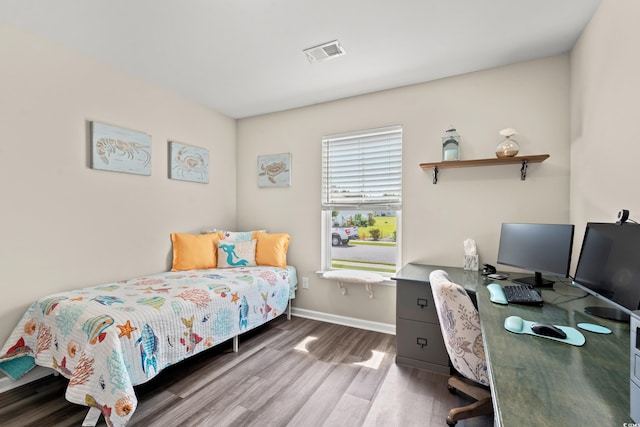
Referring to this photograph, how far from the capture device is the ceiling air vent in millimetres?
2225

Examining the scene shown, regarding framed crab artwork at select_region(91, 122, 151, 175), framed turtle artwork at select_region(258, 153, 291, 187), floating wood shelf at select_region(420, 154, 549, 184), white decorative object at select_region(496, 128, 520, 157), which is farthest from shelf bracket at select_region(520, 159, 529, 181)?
framed crab artwork at select_region(91, 122, 151, 175)

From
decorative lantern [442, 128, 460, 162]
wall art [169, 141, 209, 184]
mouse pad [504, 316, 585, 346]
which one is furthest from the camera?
wall art [169, 141, 209, 184]

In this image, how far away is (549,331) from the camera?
1.17m

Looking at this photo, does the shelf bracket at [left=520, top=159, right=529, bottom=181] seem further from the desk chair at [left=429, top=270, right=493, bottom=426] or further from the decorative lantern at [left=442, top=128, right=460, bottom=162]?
the desk chair at [left=429, top=270, right=493, bottom=426]

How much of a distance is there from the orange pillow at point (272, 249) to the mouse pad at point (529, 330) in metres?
2.42

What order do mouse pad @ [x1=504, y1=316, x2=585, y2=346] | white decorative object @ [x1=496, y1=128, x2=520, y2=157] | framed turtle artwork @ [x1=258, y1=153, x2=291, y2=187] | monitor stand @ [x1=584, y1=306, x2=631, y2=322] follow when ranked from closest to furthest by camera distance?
1. mouse pad @ [x1=504, y1=316, x2=585, y2=346]
2. monitor stand @ [x1=584, y1=306, x2=631, y2=322]
3. white decorative object @ [x1=496, y1=128, x2=520, y2=157]
4. framed turtle artwork @ [x1=258, y1=153, x2=291, y2=187]

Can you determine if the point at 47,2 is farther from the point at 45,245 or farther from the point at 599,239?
the point at 599,239

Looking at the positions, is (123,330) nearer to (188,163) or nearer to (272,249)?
(272,249)

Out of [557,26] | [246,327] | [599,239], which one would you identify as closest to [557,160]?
[557,26]

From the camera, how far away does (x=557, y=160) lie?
2330mm

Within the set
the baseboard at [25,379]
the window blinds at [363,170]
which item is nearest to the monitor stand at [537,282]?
the window blinds at [363,170]

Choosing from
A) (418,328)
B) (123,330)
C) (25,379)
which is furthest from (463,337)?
(25,379)

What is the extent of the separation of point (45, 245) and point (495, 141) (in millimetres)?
3821

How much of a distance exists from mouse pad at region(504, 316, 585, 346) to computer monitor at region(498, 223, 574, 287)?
2.51 ft
